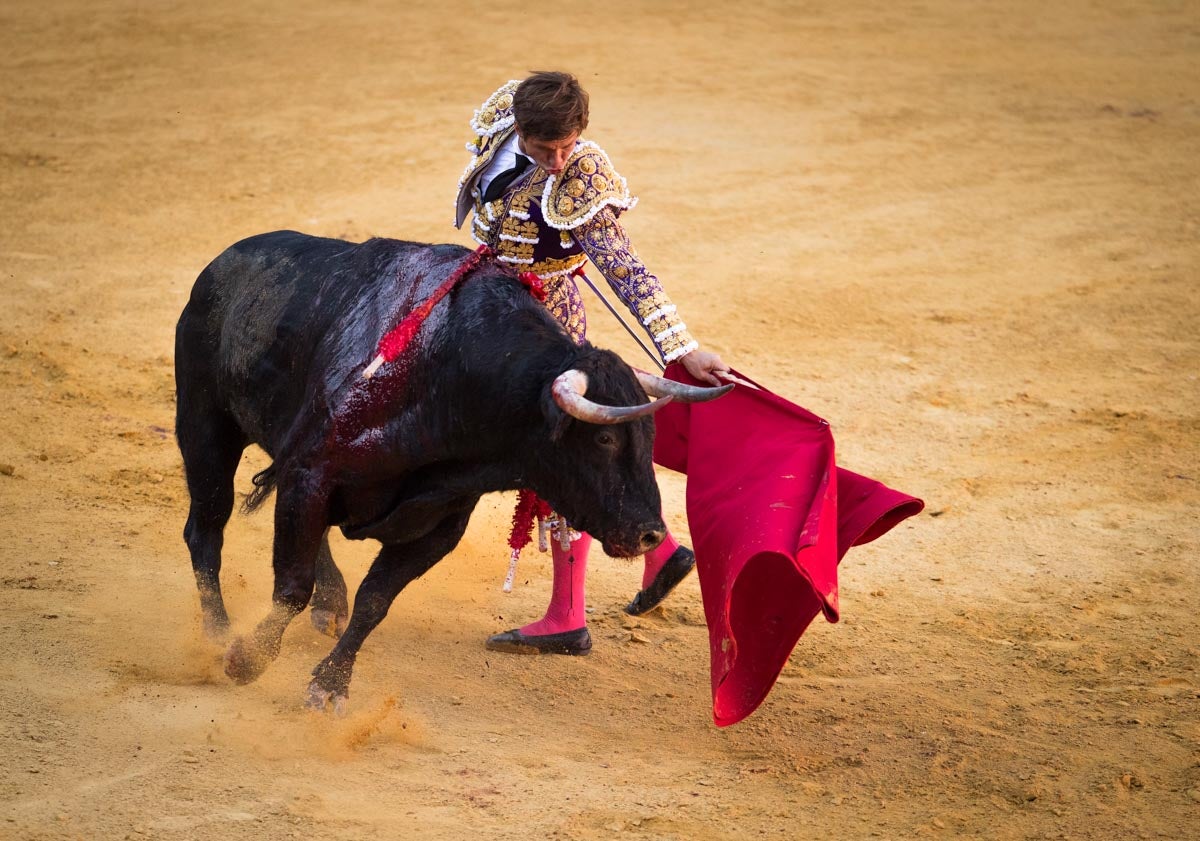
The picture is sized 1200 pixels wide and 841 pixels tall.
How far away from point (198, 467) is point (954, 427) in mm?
3861

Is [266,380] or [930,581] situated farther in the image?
[930,581]

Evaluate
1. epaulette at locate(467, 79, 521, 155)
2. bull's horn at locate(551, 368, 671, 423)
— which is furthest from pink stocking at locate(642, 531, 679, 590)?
epaulette at locate(467, 79, 521, 155)

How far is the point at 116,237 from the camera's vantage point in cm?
877

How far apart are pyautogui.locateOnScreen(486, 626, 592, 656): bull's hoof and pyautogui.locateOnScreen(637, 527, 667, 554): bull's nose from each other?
115 cm

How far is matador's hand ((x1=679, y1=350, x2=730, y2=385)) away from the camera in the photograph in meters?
4.00

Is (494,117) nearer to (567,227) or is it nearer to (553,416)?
(567,227)

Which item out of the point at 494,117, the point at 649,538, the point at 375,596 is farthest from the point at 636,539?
the point at 494,117

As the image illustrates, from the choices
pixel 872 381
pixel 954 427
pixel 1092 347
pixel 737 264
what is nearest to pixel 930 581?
pixel 954 427

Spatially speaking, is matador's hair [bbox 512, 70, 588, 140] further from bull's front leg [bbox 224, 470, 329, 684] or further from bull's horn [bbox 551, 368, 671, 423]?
bull's front leg [bbox 224, 470, 329, 684]

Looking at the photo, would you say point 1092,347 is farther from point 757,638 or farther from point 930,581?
point 757,638

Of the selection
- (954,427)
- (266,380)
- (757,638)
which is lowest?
(954,427)

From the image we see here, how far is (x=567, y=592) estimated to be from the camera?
4605mm

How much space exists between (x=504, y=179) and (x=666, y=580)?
4.88ft

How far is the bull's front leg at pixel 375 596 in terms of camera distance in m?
Answer: 3.98
